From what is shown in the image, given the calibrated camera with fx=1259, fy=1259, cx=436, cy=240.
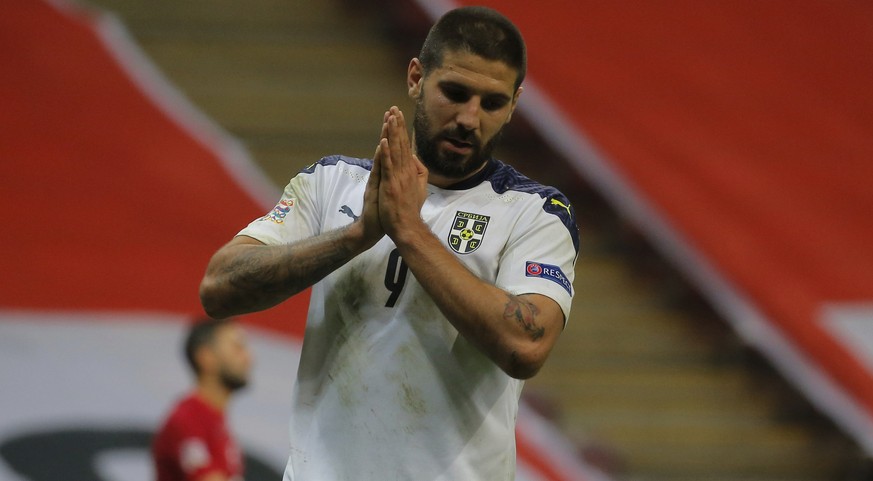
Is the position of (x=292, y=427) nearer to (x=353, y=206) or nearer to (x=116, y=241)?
(x=353, y=206)

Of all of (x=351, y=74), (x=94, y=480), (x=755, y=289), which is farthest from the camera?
(x=351, y=74)

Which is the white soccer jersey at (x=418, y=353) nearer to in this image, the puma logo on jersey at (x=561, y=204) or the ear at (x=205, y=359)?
the puma logo on jersey at (x=561, y=204)

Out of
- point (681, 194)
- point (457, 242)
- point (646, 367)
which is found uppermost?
point (457, 242)

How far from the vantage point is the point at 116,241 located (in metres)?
7.62

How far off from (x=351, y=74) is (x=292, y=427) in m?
6.53

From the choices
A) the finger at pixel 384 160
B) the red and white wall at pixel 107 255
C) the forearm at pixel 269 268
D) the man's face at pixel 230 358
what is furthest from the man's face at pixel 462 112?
the red and white wall at pixel 107 255

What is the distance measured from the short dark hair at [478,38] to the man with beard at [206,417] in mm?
2690

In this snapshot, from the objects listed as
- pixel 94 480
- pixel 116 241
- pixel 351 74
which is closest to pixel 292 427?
pixel 94 480

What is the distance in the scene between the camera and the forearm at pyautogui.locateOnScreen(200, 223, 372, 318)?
2.57 metres

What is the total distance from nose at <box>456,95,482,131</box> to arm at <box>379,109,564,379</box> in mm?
166

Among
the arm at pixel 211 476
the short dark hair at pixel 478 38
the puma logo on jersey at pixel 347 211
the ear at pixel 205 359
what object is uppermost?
the short dark hair at pixel 478 38

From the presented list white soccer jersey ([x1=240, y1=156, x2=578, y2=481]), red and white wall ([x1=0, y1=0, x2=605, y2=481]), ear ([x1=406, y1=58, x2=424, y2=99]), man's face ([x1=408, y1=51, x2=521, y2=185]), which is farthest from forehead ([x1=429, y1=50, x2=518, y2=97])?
red and white wall ([x1=0, y1=0, x2=605, y2=481])

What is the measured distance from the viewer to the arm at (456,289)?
2.49 meters

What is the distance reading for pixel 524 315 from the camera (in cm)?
254
